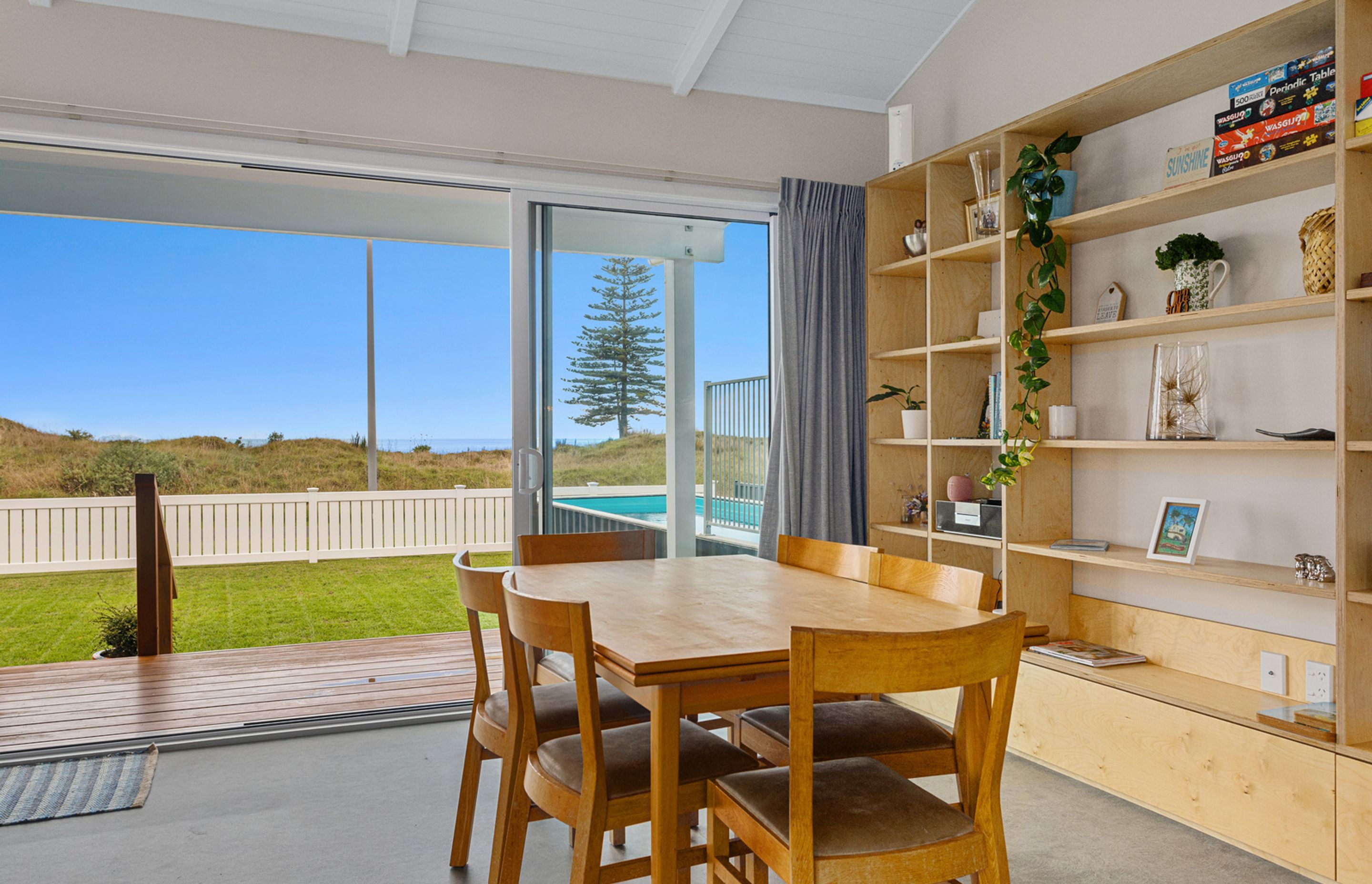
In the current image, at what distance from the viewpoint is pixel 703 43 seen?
3.68 metres

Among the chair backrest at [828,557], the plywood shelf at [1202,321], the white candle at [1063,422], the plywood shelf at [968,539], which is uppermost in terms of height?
the plywood shelf at [1202,321]

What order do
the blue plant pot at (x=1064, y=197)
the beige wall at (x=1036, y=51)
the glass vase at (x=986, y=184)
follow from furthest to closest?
the glass vase at (x=986, y=184), the blue plant pot at (x=1064, y=197), the beige wall at (x=1036, y=51)

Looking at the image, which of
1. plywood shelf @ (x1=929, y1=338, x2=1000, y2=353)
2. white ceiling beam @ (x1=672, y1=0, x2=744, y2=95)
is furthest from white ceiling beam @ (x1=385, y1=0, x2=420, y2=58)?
plywood shelf @ (x1=929, y1=338, x2=1000, y2=353)

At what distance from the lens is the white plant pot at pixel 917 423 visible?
3.88 meters

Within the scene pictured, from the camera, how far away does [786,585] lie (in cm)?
236

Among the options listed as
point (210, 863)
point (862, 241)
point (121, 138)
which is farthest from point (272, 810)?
point (862, 241)

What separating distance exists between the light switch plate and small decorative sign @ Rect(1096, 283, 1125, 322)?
118 cm

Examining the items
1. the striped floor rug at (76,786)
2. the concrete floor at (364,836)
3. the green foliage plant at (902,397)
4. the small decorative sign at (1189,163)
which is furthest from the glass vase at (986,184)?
the striped floor rug at (76,786)

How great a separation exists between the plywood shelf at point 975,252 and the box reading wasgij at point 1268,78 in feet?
2.99

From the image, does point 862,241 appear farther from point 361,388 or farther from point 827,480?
point 361,388

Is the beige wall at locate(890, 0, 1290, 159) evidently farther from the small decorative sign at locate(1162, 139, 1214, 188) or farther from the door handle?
the door handle

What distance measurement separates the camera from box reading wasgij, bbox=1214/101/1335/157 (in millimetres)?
2342

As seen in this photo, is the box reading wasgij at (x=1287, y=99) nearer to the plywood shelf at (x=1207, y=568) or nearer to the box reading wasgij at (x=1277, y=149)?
the box reading wasgij at (x=1277, y=149)

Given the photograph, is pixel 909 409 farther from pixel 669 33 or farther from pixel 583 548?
pixel 669 33
